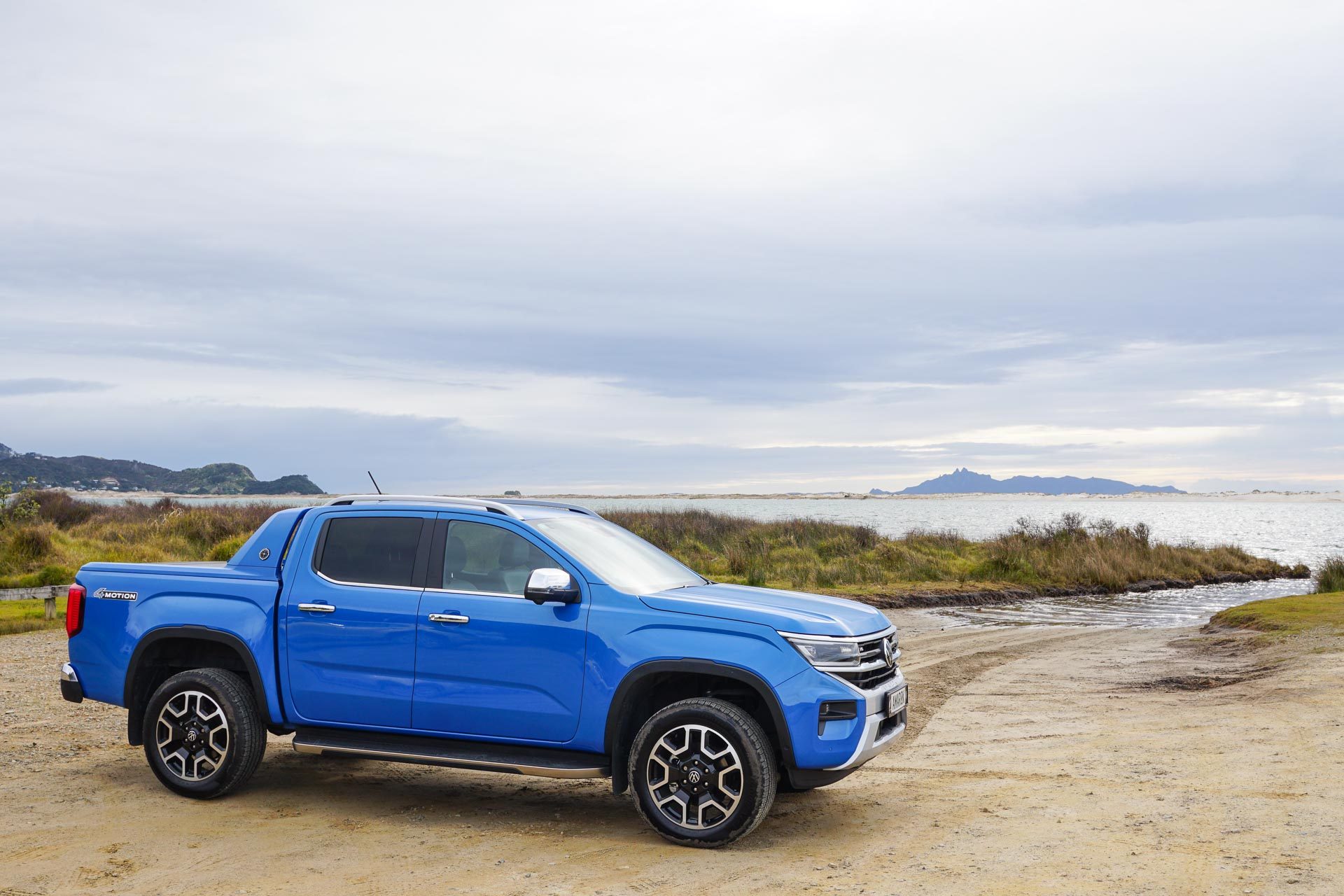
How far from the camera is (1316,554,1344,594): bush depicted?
2612cm

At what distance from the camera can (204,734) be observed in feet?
24.5

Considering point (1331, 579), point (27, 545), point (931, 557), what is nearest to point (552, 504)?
point (27, 545)

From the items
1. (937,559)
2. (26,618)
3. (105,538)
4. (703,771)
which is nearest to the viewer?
(703,771)

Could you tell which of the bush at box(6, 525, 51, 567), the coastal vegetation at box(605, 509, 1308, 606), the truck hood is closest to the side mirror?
the truck hood

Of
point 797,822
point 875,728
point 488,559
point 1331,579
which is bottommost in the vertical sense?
point 797,822

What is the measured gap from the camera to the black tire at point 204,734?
24.2 ft

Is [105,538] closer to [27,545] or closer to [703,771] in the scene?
[27,545]

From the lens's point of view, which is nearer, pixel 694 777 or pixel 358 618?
pixel 694 777

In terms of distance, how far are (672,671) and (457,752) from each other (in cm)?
148

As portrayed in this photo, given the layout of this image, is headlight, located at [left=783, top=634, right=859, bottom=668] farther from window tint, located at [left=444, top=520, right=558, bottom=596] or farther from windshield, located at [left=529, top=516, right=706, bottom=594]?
window tint, located at [left=444, top=520, right=558, bottom=596]

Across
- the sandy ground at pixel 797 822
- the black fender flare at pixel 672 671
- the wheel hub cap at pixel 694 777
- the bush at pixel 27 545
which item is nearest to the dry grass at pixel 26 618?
the bush at pixel 27 545

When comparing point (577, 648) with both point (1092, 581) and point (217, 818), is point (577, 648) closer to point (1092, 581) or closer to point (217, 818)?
point (217, 818)

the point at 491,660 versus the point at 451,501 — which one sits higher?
the point at 451,501

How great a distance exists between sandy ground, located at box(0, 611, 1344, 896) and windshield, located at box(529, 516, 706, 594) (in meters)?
1.53
